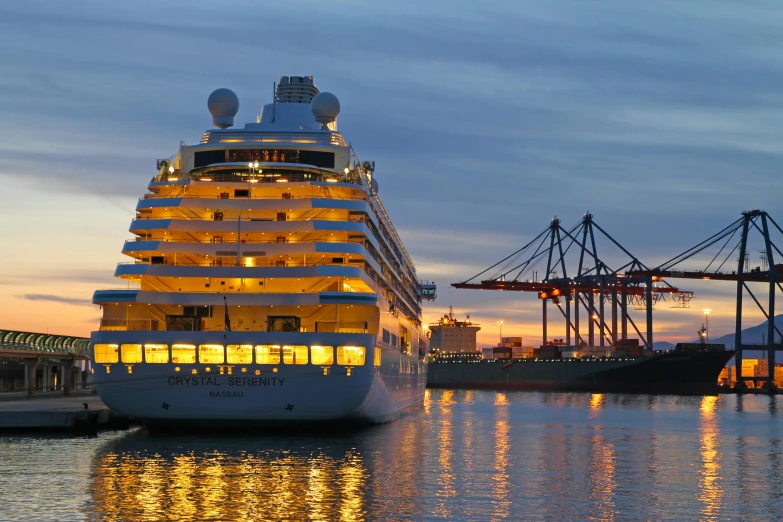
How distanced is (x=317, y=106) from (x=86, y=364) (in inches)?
1999

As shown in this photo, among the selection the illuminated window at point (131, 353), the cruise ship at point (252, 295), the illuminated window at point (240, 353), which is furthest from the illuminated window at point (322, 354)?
the illuminated window at point (131, 353)

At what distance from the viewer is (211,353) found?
4259 cm

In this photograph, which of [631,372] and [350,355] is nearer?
[350,355]

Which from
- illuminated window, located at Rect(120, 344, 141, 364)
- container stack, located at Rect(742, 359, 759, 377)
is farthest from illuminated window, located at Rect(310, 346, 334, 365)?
container stack, located at Rect(742, 359, 759, 377)

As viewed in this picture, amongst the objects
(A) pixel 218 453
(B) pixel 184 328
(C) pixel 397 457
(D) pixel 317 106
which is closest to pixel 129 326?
(B) pixel 184 328

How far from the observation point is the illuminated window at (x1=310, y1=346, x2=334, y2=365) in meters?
42.9

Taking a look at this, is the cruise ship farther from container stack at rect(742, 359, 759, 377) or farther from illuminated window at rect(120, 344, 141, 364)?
container stack at rect(742, 359, 759, 377)

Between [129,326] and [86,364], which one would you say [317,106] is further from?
[86,364]

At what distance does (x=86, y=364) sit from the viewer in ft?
325

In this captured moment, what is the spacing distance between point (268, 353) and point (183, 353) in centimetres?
340

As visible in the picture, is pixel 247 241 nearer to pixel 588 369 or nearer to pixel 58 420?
pixel 58 420

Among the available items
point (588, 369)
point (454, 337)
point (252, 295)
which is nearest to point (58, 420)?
point (252, 295)

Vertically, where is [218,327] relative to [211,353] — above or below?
above

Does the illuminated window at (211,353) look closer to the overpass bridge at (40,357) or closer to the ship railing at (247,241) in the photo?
the ship railing at (247,241)
